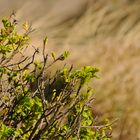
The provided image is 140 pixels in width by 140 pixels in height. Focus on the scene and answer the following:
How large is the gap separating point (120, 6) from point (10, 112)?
5.02m

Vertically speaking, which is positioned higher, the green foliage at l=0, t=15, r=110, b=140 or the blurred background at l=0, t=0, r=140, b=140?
the blurred background at l=0, t=0, r=140, b=140

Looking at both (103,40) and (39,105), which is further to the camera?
(103,40)

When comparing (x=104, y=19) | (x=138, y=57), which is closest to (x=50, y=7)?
(x=104, y=19)

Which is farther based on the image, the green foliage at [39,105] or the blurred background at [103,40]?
the blurred background at [103,40]

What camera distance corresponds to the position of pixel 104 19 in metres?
9.91

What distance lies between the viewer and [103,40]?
31.9 ft

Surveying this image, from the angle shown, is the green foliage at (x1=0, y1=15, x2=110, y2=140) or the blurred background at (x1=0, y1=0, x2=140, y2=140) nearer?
the green foliage at (x1=0, y1=15, x2=110, y2=140)

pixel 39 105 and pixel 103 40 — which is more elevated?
pixel 103 40

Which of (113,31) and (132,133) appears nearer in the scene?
(132,133)

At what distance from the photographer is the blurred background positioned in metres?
9.12

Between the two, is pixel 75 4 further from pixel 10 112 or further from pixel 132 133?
pixel 10 112

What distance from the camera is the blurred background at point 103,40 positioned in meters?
9.12

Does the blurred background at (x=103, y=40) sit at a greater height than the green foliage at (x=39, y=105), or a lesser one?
greater

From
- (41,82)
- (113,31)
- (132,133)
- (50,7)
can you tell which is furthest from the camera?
(50,7)
